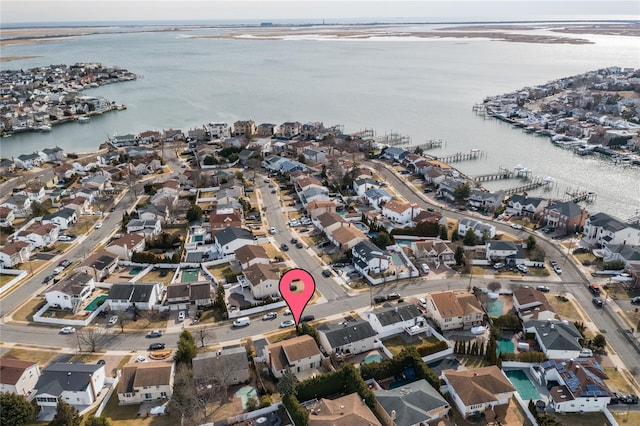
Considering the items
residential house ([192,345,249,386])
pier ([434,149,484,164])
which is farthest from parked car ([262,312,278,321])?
pier ([434,149,484,164])

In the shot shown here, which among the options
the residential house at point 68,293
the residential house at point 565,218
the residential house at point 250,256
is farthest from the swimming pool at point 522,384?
the residential house at point 68,293

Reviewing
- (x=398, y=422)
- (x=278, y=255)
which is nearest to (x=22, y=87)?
(x=278, y=255)

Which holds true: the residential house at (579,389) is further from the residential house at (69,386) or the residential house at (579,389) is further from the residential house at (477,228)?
the residential house at (69,386)

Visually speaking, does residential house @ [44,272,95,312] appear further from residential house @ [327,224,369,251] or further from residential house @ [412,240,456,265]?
residential house @ [412,240,456,265]

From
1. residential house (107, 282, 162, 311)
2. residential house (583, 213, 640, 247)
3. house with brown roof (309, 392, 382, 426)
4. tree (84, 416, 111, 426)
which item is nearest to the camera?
tree (84, 416, 111, 426)

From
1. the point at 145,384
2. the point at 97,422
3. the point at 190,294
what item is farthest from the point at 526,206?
the point at 97,422

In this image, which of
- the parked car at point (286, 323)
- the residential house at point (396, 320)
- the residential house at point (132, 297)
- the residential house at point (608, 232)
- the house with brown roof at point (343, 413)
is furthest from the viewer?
the residential house at point (608, 232)
